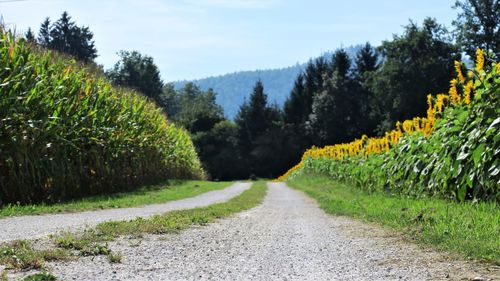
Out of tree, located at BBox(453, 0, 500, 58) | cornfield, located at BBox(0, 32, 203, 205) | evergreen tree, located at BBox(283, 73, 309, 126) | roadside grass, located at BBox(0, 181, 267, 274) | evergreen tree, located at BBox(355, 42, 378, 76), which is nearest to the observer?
roadside grass, located at BBox(0, 181, 267, 274)

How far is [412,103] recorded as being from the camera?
194 ft

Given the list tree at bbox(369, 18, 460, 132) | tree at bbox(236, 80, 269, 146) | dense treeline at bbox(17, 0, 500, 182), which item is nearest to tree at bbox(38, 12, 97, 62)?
dense treeline at bbox(17, 0, 500, 182)

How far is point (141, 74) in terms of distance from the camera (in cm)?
9562

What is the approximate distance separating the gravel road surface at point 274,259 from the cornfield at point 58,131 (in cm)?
729

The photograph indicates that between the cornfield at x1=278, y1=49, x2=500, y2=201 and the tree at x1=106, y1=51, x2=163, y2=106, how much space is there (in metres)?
81.0

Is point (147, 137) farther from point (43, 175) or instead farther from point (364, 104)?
point (364, 104)

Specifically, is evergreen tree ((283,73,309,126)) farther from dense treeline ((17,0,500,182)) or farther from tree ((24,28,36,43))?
tree ((24,28,36,43))

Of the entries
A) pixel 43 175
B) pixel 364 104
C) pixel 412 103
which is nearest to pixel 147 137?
pixel 43 175

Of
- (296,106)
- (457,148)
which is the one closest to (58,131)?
(457,148)

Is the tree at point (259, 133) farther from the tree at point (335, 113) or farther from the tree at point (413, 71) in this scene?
the tree at point (413, 71)

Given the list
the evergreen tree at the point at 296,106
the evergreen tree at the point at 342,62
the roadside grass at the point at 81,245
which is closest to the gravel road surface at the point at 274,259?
the roadside grass at the point at 81,245

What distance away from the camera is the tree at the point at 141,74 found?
93688 mm

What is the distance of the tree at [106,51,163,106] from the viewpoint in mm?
93688

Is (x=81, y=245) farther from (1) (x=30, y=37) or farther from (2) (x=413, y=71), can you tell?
(2) (x=413, y=71)
